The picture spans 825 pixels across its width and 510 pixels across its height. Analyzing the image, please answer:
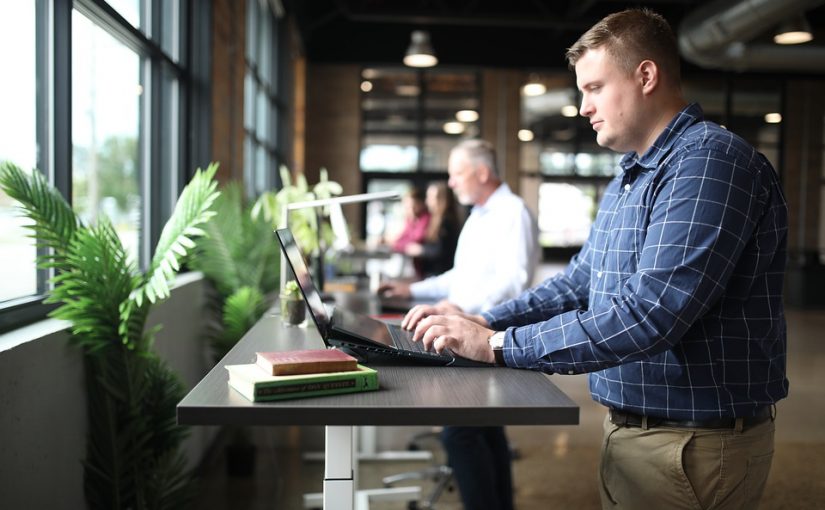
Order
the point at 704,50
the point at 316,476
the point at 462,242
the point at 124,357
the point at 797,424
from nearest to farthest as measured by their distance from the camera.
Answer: the point at 124,357 → the point at 462,242 → the point at 316,476 → the point at 797,424 → the point at 704,50

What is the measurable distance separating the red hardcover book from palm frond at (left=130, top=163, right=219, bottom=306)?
958 mm

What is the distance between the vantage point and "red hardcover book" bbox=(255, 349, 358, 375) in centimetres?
147

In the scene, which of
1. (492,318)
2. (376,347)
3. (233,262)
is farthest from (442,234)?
(376,347)

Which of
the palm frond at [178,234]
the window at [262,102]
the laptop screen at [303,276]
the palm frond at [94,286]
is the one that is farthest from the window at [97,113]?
the window at [262,102]

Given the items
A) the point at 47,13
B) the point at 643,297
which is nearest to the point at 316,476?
the point at 47,13

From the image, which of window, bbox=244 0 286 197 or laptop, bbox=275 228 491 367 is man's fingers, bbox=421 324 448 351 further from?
window, bbox=244 0 286 197

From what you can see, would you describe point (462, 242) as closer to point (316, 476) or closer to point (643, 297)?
point (316, 476)

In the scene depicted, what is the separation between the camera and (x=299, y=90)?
12.4 meters

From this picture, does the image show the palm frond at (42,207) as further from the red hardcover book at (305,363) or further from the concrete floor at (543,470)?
the concrete floor at (543,470)

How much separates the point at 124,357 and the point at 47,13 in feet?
3.75

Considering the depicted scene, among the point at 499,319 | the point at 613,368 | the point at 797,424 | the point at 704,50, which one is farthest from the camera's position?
the point at 704,50

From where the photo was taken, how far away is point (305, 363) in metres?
1.48

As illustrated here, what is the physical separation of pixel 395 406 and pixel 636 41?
35.6 inches

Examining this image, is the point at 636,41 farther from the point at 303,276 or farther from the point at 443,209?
the point at 443,209
